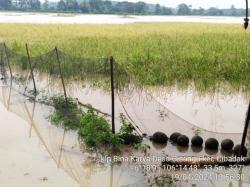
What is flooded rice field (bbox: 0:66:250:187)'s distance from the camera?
5.17 m

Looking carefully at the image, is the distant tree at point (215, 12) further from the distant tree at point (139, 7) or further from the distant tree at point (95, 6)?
the distant tree at point (95, 6)

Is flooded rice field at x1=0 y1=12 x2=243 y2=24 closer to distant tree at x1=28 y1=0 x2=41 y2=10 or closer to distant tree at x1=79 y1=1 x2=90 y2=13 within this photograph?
distant tree at x1=79 y1=1 x2=90 y2=13

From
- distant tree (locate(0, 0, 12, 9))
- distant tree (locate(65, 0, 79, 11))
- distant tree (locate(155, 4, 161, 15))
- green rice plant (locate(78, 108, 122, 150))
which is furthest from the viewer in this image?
distant tree (locate(155, 4, 161, 15))

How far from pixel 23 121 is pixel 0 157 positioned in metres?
1.97

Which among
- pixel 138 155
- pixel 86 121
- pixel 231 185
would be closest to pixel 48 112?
pixel 86 121

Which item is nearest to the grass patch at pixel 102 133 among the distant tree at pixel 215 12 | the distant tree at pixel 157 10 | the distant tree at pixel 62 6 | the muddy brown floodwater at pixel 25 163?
the muddy brown floodwater at pixel 25 163

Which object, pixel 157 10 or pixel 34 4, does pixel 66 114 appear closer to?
pixel 157 10

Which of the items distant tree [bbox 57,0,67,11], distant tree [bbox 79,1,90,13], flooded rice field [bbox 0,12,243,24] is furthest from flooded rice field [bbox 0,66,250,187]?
distant tree [bbox 57,0,67,11]

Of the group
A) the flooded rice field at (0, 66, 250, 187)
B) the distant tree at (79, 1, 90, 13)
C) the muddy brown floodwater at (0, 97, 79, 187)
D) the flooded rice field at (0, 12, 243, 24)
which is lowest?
the muddy brown floodwater at (0, 97, 79, 187)

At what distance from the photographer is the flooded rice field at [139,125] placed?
5.17 m

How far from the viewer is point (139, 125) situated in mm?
6617

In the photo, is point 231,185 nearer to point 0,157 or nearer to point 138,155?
point 138,155

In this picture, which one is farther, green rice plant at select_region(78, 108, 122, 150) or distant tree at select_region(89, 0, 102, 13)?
distant tree at select_region(89, 0, 102, 13)

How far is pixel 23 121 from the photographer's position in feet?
26.0
